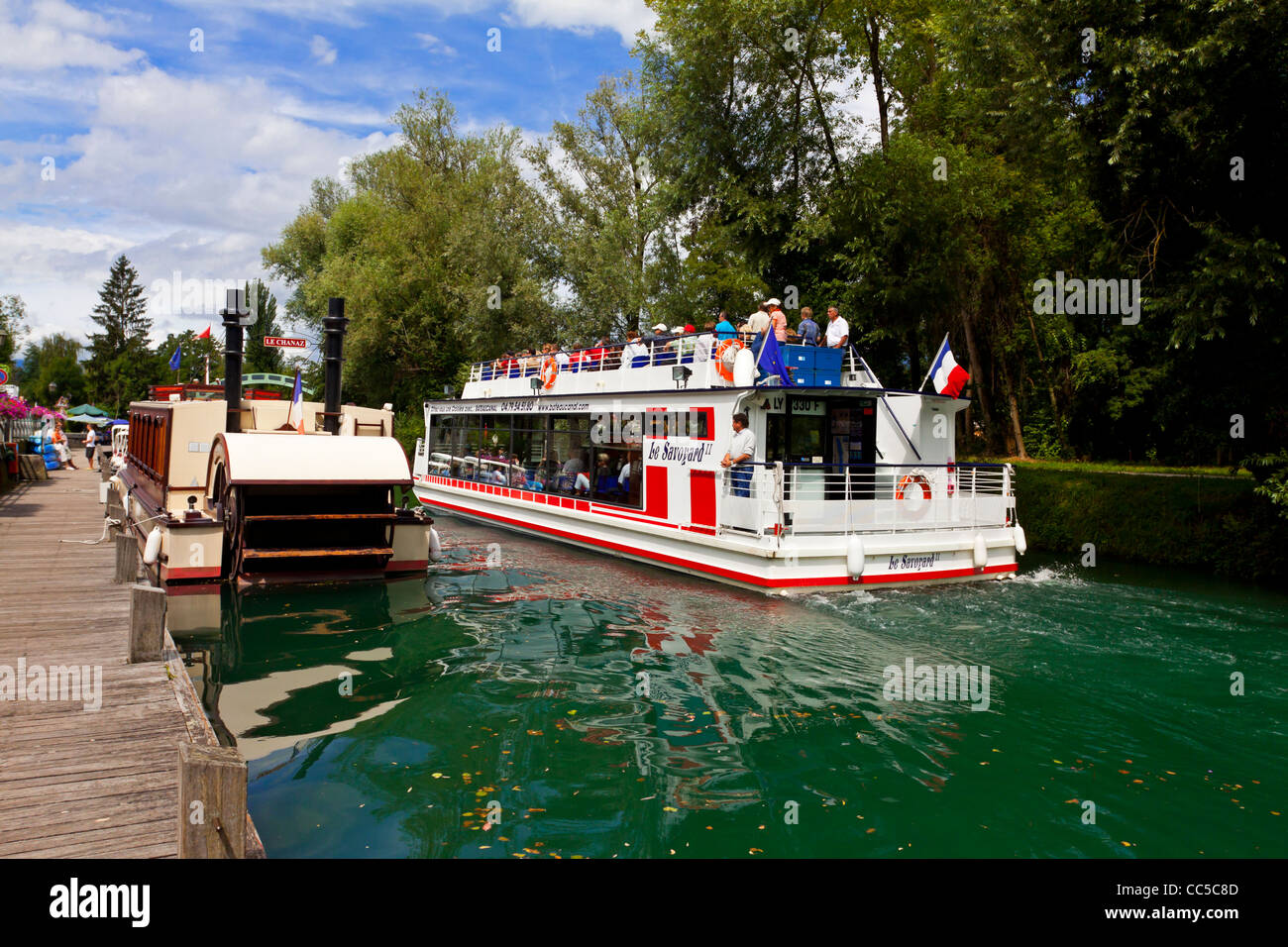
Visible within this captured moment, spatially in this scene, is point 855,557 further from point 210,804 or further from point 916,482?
point 210,804

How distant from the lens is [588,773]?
6.89 metres

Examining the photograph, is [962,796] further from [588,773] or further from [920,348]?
[920,348]

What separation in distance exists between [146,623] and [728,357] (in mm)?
9823

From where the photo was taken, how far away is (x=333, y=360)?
1709 centimetres

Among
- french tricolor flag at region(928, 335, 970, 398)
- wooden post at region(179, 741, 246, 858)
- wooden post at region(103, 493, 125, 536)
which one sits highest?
french tricolor flag at region(928, 335, 970, 398)

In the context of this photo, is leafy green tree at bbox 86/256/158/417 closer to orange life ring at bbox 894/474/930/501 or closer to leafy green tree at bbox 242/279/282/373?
leafy green tree at bbox 242/279/282/373

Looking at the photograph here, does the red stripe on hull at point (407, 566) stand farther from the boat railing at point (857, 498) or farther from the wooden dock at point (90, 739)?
the boat railing at point (857, 498)

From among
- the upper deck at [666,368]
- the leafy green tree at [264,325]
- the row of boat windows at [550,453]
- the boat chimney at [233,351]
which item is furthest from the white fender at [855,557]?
the leafy green tree at [264,325]

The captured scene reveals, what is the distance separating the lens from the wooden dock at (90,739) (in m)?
4.86

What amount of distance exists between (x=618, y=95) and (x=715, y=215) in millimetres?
10998

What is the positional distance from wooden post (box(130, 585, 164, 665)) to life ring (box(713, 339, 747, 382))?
956 centimetres

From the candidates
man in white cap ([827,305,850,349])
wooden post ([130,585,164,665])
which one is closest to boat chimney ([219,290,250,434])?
wooden post ([130,585,164,665])

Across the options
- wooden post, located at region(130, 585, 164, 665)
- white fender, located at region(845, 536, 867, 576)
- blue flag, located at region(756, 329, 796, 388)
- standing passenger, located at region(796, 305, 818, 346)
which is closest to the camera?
wooden post, located at region(130, 585, 164, 665)

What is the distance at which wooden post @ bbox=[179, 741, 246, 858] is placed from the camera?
4184 mm
